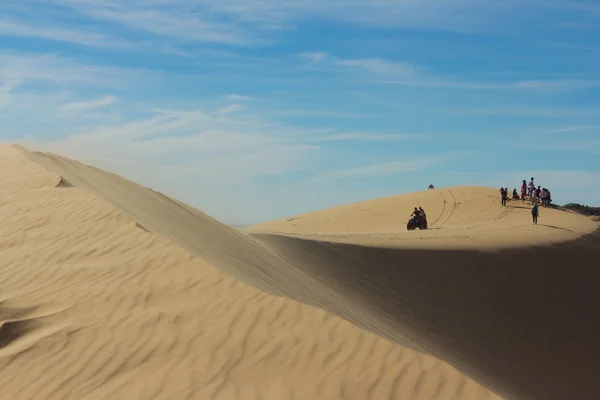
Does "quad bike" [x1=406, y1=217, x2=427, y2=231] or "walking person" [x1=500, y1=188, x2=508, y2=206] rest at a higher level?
"walking person" [x1=500, y1=188, x2=508, y2=206]

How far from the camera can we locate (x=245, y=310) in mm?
7559

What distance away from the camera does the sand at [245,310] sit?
21.5 feet

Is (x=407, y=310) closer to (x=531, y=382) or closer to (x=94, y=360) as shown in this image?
(x=531, y=382)

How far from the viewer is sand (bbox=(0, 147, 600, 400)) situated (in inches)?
258

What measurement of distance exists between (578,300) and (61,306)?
1685 cm

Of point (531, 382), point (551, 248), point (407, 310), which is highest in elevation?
point (551, 248)

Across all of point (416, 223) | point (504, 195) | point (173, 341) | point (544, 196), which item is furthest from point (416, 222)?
point (173, 341)

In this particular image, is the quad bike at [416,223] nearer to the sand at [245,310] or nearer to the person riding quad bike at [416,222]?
the person riding quad bike at [416,222]

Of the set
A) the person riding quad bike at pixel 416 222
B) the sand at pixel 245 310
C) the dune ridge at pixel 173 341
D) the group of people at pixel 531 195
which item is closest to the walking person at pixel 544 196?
the group of people at pixel 531 195

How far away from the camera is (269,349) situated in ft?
22.6

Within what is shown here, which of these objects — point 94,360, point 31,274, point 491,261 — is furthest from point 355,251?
point 94,360

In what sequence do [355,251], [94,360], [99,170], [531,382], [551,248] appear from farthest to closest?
[551,248], [355,251], [99,170], [531,382], [94,360]

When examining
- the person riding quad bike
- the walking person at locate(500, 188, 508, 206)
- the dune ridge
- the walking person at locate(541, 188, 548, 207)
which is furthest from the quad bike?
the dune ridge

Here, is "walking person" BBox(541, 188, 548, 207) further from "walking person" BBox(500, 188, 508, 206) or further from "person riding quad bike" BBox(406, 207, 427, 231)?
"person riding quad bike" BBox(406, 207, 427, 231)
